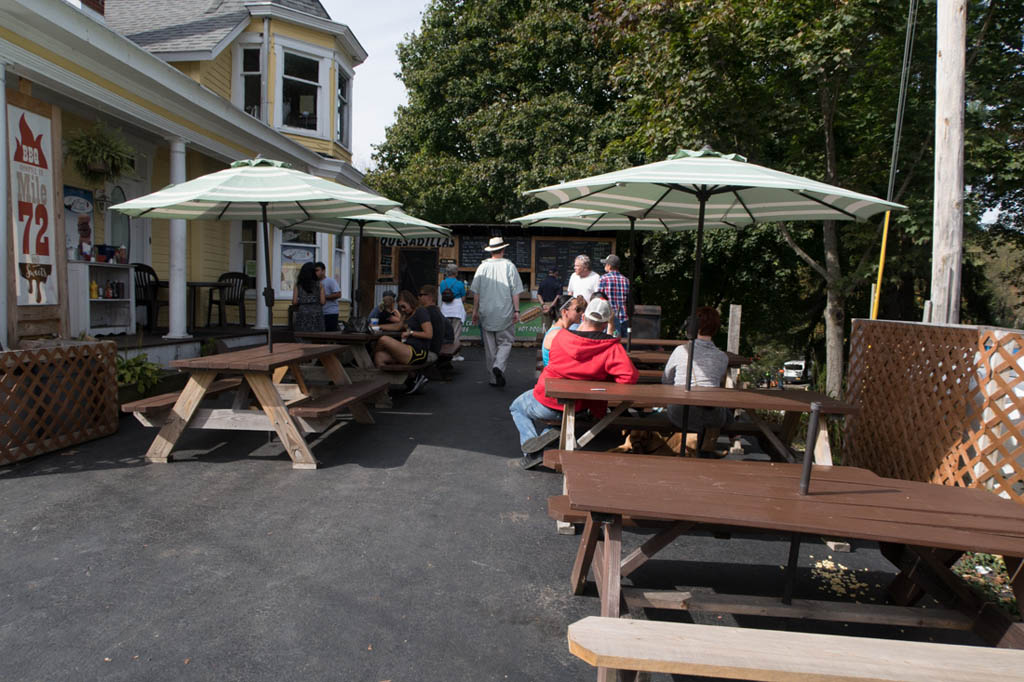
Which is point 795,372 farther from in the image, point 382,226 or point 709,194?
point 709,194

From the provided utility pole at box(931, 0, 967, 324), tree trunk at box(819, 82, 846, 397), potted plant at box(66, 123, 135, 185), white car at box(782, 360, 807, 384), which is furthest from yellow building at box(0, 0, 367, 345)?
white car at box(782, 360, 807, 384)

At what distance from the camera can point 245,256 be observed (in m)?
13.4

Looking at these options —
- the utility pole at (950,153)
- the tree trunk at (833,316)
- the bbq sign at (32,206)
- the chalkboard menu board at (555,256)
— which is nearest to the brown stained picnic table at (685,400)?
the utility pole at (950,153)

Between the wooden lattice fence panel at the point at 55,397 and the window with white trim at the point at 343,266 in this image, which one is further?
the window with white trim at the point at 343,266

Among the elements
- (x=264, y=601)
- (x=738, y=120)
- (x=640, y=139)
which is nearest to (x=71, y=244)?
(x=264, y=601)

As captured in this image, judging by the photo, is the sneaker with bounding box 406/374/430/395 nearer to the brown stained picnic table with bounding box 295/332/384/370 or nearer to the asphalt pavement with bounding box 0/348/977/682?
the brown stained picnic table with bounding box 295/332/384/370

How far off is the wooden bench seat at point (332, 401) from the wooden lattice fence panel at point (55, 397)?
6.22 feet

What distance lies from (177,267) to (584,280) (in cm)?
605

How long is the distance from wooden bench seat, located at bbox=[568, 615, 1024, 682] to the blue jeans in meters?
3.15

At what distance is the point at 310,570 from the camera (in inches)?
132

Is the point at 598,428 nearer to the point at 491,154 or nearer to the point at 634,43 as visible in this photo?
the point at 634,43

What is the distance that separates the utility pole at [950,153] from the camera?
6.30 metres

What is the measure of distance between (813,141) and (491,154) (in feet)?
31.7

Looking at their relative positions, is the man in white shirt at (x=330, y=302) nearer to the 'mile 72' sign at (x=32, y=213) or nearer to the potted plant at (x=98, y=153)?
the potted plant at (x=98, y=153)
